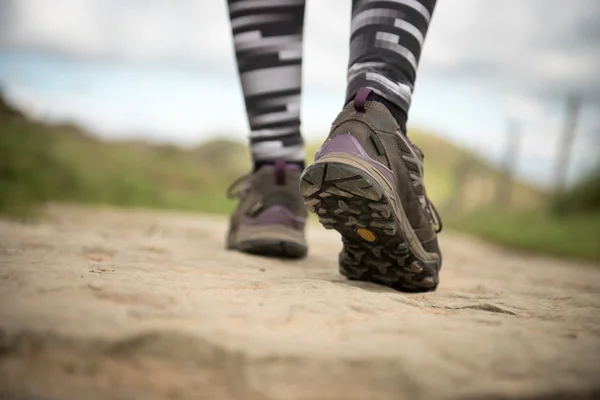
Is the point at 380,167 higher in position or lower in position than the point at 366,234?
higher

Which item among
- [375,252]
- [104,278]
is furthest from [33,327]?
[375,252]

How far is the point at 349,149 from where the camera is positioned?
914 mm

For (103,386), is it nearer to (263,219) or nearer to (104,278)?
(104,278)

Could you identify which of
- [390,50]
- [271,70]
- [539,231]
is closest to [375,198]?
[390,50]

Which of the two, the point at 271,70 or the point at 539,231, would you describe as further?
the point at 539,231

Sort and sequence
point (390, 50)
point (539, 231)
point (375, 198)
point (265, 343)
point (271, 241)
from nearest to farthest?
point (265, 343) → point (375, 198) → point (390, 50) → point (271, 241) → point (539, 231)

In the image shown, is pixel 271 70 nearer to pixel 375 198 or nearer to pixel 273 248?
pixel 273 248

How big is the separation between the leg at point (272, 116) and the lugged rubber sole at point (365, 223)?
13.2 inches

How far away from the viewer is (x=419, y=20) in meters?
1.03

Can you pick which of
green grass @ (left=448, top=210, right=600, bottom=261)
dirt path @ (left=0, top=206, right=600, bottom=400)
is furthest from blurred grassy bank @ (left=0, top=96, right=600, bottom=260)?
dirt path @ (left=0, top=206, right=600, bottom=400)

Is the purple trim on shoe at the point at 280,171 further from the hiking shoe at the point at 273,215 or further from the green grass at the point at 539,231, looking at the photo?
the green grass at the point at 539,231

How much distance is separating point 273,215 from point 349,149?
19.1 inches

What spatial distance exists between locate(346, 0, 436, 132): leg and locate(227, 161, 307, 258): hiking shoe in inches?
16.3

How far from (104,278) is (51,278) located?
2.9 inches
